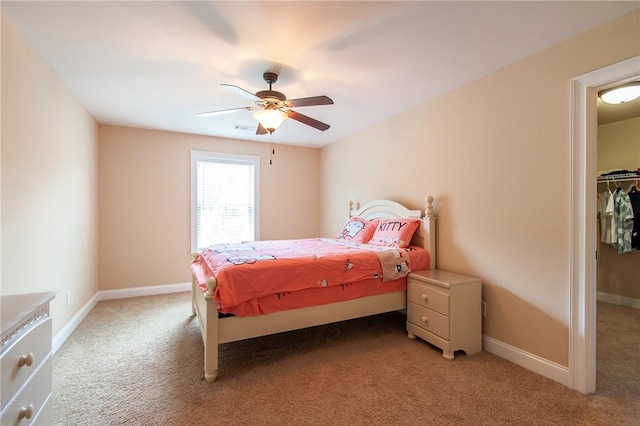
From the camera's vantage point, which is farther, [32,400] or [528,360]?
[528,360]

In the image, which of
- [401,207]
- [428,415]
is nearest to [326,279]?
[428,415]

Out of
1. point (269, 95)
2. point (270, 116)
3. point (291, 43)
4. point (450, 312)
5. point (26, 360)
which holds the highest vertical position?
point (291, 43)

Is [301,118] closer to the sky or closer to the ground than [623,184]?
closer to the sky

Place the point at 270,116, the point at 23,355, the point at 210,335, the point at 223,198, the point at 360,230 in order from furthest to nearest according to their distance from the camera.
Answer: the point at 223,198 → the point at 360,230 → the point at 270,116 → the point at 210,335 → the point at 23,355

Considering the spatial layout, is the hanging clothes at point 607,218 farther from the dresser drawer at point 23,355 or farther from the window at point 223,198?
the dresser drawer at point 23,355

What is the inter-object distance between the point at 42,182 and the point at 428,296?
3331mm

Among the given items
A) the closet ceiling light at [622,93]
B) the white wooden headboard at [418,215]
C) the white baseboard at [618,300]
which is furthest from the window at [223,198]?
the white baseboard at [618,300]

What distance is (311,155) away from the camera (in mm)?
5391

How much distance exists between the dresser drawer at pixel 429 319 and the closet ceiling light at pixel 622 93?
2.26 m

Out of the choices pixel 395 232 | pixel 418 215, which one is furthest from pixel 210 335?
pixel 418 215

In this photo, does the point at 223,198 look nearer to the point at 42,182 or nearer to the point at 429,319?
the point at 42,182

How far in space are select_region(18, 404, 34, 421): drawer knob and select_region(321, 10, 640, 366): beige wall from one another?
2.93 metres

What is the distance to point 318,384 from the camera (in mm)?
2008

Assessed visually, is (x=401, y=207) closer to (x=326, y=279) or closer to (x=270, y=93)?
(x=326, y=279)
